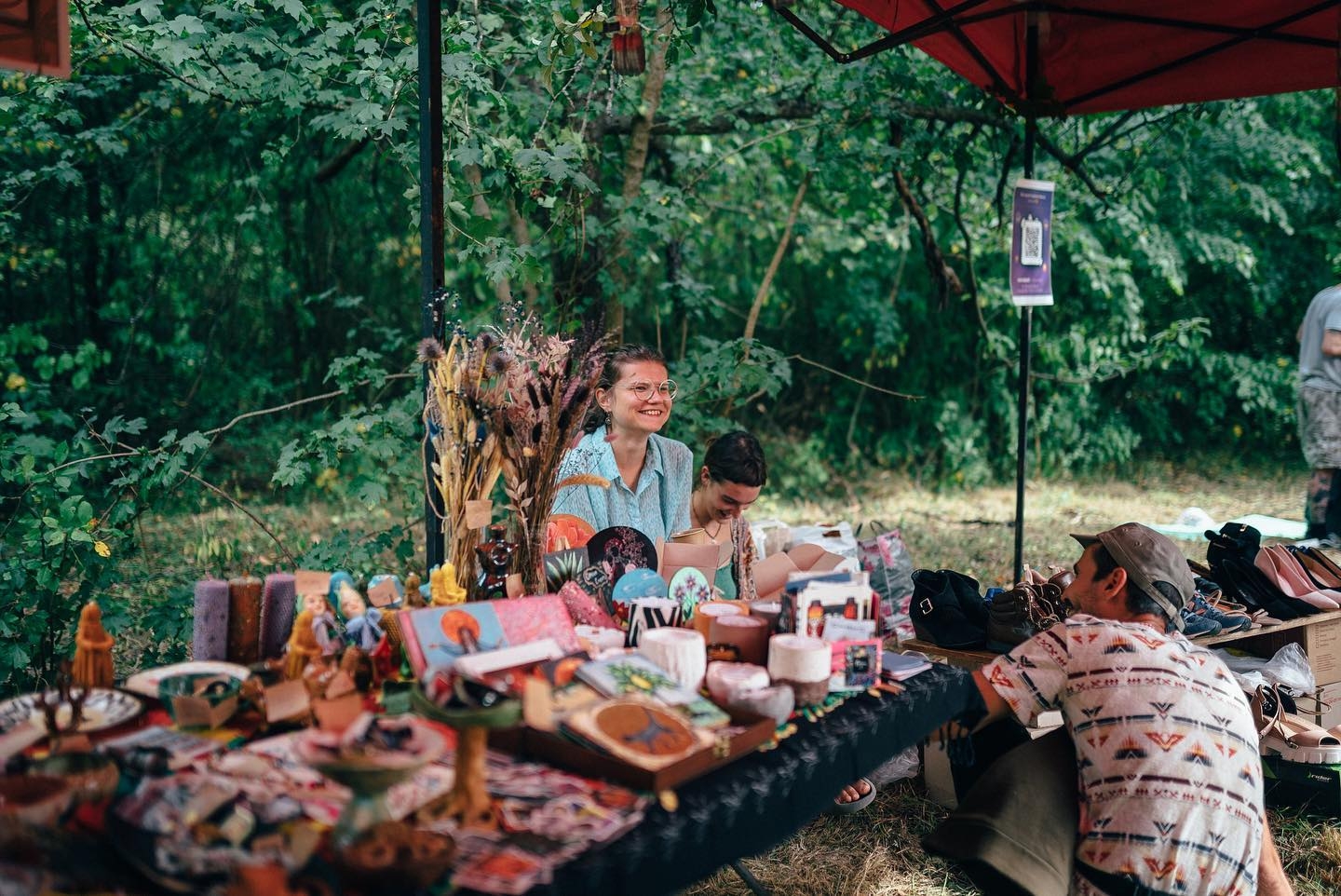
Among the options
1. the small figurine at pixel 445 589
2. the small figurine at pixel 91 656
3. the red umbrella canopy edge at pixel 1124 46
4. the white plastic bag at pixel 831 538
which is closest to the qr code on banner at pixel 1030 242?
the red umbrella canopy edge at pixel 1124 46

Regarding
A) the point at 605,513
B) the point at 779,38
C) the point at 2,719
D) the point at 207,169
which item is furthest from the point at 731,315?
the point at 2,719

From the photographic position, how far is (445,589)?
1.86m

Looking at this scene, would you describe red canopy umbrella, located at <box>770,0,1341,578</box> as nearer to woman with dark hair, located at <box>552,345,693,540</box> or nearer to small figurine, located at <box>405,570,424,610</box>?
woman with dark hair, located at <box>552,345,693,540</box>

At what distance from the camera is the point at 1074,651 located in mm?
2094

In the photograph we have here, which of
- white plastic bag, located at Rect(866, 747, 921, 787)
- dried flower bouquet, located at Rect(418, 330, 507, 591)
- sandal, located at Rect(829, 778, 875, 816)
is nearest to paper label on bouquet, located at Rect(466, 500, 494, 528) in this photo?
dried flower bouquet, located at Rect(418, 330, 507, 591)

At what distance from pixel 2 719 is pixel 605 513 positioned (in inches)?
70.7

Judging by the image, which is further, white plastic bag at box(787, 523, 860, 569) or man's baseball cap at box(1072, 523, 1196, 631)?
white plastic bag at box(787, 523, 860, 569)

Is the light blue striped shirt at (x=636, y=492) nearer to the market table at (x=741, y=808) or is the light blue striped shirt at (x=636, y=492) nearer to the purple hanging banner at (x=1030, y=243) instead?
the market table at (x=741, y=808)

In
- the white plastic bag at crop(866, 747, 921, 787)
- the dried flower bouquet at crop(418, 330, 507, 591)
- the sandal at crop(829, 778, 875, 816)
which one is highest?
the dried flower bouquet at crop(418, 330, 507, 591)

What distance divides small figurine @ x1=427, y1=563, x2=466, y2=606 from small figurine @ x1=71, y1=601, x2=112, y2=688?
529 mm

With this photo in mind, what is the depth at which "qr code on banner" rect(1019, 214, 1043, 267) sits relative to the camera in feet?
12.9

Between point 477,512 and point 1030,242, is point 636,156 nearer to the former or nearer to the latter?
point 1030,242

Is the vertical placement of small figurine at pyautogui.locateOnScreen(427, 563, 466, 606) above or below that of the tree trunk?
below

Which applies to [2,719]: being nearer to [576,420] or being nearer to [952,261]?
[576,420]
